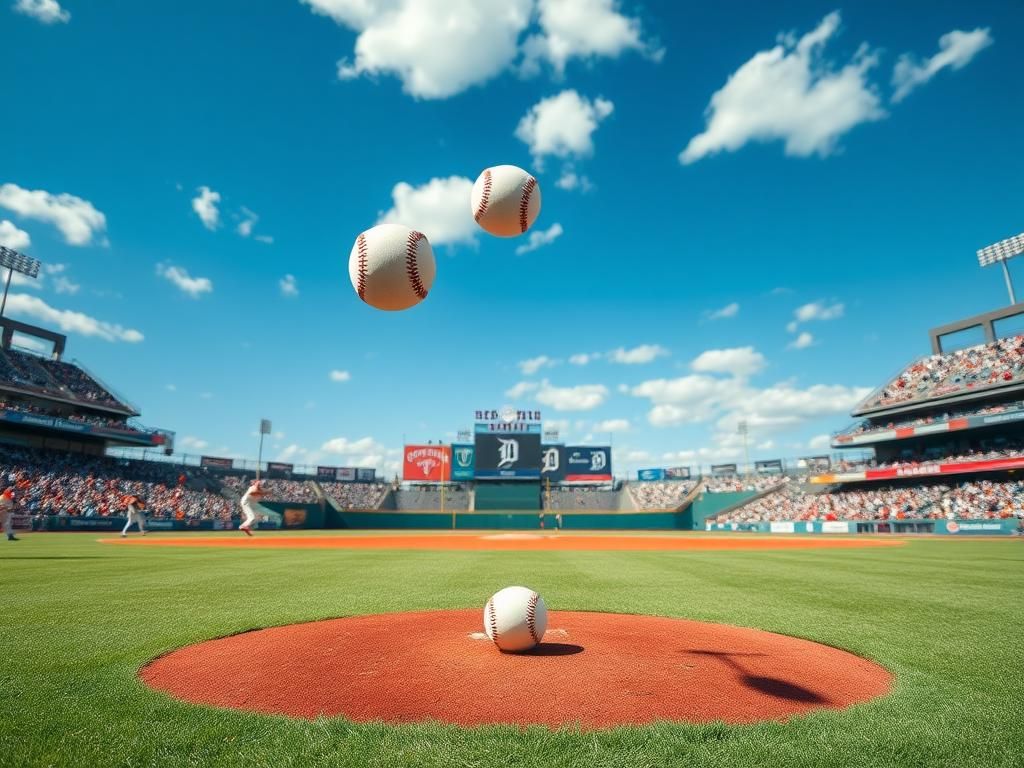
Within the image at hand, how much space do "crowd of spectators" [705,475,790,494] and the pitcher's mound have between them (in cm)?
4733

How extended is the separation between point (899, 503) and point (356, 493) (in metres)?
46.8

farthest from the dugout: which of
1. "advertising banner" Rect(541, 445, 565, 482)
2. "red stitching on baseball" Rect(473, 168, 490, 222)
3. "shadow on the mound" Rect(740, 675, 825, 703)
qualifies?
"red stitching on baseball" Rect(473, 168, 490, 222)

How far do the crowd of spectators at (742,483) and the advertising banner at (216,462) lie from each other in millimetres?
44395

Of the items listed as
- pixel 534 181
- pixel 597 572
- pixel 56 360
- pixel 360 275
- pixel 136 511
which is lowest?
pixel 597 572

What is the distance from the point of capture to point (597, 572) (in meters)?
12.6

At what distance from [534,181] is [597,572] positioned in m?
9.75

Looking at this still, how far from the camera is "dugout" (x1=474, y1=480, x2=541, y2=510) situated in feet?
177

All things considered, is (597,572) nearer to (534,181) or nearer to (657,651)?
(657,651)

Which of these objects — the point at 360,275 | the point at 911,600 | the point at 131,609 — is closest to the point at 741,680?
the point at 360,275

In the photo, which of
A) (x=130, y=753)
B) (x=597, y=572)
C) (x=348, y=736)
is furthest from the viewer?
(x=597, y=572)

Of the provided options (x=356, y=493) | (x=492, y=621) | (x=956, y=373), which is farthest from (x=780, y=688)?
(x=356, y=493)

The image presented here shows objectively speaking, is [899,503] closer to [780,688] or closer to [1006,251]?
[1006,251]

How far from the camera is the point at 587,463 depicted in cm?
5703

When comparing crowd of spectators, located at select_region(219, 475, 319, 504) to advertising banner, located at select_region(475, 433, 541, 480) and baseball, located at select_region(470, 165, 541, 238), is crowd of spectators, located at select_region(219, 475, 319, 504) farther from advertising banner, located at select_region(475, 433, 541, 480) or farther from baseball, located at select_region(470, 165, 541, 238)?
baseball, located at select_region(470, 165, 541, 238)
